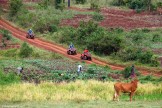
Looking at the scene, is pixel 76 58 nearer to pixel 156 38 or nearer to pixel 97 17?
pixel 156 38

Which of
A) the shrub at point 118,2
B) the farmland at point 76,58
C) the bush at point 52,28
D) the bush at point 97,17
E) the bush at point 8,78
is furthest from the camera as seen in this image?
the shrub at point 118,2

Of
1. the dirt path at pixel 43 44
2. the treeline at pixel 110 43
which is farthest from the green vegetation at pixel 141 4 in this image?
the dirt path at pixel 43 44

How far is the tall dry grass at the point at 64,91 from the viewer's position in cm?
2116

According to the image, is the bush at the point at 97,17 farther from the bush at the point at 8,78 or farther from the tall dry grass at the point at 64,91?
the tall dry grass at the point at 64,91

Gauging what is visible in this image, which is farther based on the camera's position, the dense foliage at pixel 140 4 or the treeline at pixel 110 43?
the dense foliage at pixel 140 4

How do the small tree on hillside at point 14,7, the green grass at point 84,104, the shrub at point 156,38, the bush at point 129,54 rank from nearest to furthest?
the green grass at point 84,104 → the bush at point 129,54 → the shrub at point 156,38 → the small tree on hillside at point 14,7

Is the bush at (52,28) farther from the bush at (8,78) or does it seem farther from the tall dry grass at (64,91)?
the tall dry grass at (64,91)

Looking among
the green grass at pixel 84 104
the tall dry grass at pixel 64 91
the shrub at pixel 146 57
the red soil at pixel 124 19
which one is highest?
the green grass at pixel 84 104

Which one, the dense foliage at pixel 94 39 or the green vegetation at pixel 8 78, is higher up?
the green vegetation at pixel 8 78

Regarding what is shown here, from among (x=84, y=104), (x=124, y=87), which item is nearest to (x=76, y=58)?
(x=124, y=87)

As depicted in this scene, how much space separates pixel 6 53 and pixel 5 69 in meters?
11.5

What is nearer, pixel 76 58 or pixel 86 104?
pixel 86 104

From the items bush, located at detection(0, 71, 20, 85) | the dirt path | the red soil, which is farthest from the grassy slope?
the red soil

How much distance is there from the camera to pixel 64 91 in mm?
24016
